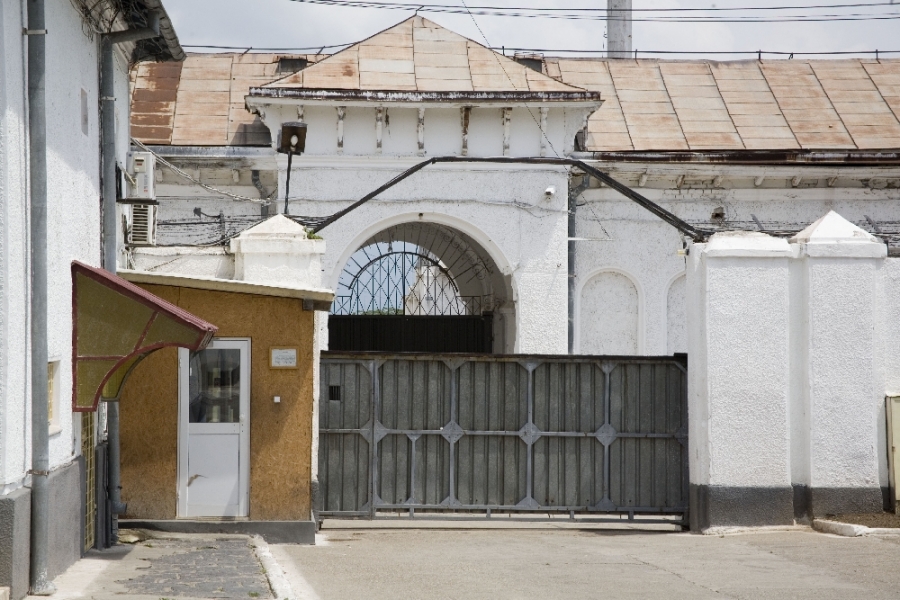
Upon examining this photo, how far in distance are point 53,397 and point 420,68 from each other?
11.2m

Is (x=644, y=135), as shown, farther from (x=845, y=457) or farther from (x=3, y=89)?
(x=3, y=89)

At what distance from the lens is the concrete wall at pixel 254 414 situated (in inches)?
438

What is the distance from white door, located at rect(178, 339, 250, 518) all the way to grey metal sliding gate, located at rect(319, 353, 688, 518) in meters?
1.30

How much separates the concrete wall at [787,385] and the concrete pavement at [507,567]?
508 millimetres

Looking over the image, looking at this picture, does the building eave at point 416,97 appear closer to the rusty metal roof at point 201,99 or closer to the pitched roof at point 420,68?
the pitched roof at point 420,68

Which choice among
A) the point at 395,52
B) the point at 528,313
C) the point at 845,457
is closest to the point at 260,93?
the point at 395,52

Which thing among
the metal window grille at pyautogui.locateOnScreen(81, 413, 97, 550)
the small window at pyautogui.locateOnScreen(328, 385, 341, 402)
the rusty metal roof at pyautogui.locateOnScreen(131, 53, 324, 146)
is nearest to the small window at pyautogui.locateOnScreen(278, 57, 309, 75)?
the rusty metal roof at pyautogui.locateOnScreen(131, 53, 324, 146)

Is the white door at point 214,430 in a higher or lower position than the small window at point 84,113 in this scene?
lower

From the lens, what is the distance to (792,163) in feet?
61.1

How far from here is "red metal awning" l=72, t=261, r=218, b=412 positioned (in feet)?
29.1

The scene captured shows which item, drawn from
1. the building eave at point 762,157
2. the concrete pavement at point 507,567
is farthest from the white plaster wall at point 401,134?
the concrete pavement at point 507,567

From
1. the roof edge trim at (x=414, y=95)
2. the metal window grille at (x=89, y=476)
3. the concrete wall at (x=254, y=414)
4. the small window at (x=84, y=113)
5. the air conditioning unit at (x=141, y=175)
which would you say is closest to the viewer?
the small window at (x=84, y=113)

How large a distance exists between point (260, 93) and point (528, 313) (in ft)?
17.2

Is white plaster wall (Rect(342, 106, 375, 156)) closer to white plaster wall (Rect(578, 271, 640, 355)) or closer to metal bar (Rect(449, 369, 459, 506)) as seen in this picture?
white plaster wall (Rect(578, 271, 640, 355))
